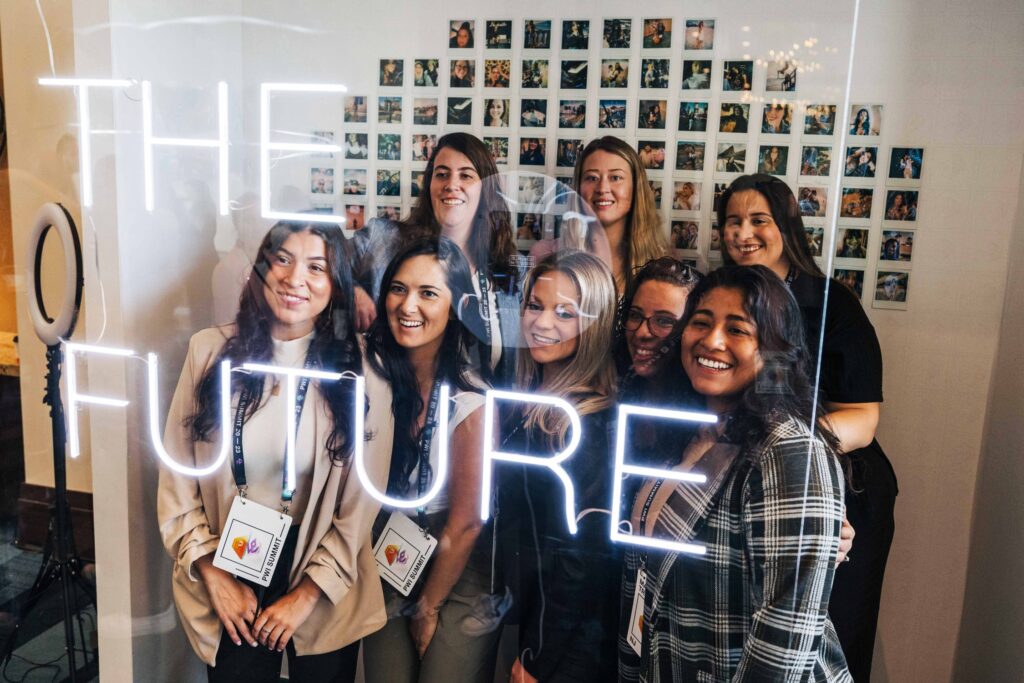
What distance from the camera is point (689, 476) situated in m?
1.48

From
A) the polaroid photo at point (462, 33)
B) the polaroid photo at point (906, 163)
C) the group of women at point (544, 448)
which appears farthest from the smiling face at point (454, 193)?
the polaroid photo at point (906, 163)

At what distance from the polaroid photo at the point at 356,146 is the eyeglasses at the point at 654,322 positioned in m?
0.69

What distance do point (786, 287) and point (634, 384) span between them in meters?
0.35

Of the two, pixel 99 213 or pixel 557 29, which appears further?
pixel 99 213

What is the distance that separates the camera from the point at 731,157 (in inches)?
54.7

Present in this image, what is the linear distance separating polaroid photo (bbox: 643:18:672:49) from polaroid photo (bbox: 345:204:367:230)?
704 mm

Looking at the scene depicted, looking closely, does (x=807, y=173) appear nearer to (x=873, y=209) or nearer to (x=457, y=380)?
(x=873, y=209)

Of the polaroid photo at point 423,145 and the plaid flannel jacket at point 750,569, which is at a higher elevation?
the polaroid photo at point 423,145

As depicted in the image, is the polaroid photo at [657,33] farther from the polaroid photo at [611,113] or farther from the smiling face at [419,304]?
the smiling face at [419,304]

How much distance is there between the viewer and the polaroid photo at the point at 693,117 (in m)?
1.40

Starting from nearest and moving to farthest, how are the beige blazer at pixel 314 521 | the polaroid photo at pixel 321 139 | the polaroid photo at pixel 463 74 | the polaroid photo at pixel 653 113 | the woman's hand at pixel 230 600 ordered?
the polaroid photo at pixel 653 113
the polaroid photo at pixel 463 74
the polaroid photo at pixel 321 139
the beige blazer at pixel 314 521
the woman's hand at pixel 230 600

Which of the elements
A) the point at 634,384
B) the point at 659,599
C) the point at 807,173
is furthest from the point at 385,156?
the point at 659,599

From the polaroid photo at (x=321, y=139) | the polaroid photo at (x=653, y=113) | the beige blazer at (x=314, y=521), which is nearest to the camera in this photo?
the polaroid photo at (x=653, y=113)

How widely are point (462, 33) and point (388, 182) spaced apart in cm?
35
